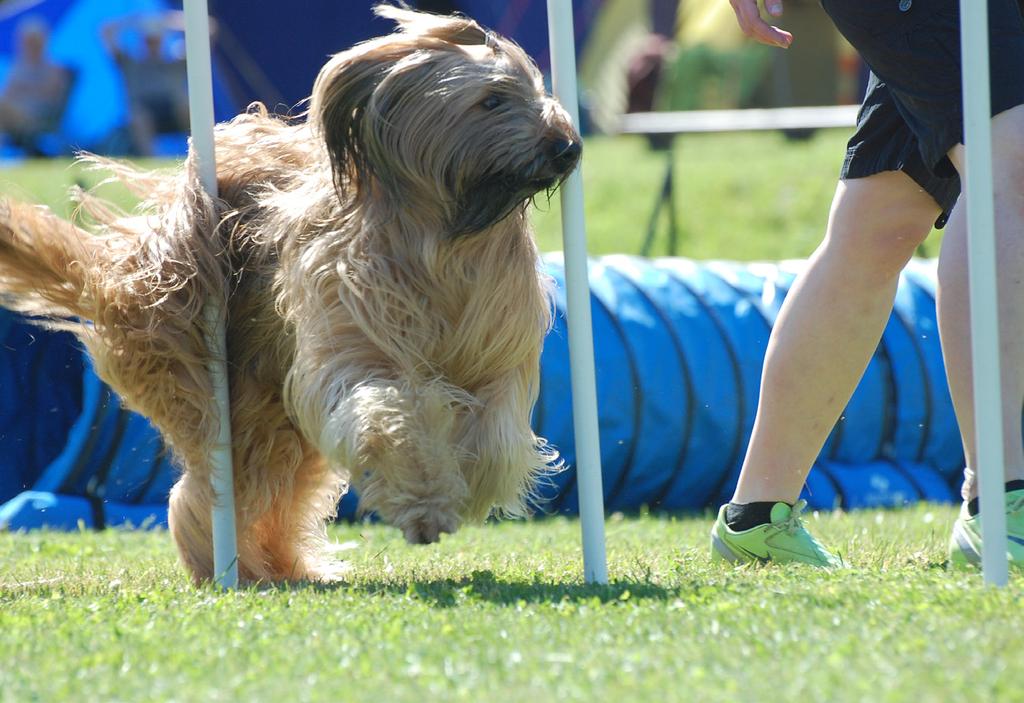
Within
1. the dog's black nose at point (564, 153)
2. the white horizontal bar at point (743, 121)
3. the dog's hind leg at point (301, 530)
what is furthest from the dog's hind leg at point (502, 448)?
the white horizontal bar at point (743, 121)

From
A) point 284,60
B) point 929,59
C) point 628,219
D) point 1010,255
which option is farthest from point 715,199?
point 1010,255

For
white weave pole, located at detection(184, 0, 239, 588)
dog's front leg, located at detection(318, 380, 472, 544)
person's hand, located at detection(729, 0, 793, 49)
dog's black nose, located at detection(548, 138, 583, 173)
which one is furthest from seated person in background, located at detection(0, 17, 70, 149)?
dog's black nose, located at detection(548, 138, 583, 173)

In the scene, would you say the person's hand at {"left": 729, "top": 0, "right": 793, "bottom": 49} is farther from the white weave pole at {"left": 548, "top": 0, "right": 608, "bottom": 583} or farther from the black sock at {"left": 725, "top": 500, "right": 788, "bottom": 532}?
the black sock at {"left": 725, "top": 500, "right": 788, "bottom": 532}

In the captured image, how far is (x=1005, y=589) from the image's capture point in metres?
2.68

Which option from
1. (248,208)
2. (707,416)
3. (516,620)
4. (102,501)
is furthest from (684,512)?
(516,620)

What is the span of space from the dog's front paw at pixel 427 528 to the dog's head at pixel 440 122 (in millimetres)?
690

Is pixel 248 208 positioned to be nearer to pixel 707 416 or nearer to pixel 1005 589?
pixel 1005 589

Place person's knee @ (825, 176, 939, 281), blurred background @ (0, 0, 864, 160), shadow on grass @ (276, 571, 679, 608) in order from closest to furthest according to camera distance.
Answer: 1. shadow on grass @ (276, 571, 679, 608)
2. person's knee @ (825, 176, 939, 281)
3. blurred background @ (0, 0, 864, 160)

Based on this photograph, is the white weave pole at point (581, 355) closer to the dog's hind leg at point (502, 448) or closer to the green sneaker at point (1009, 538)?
the dog's hind leg at point (502, 448)

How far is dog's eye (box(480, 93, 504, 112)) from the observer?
316 centimetres

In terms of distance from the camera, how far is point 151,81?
48.5ft

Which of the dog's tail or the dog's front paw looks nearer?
the dog's front paw

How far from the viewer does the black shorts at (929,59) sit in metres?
3.16

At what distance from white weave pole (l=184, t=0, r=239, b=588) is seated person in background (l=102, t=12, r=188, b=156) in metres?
11.5
